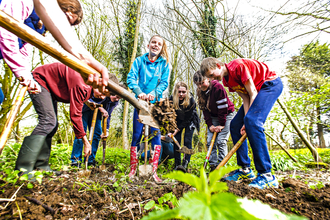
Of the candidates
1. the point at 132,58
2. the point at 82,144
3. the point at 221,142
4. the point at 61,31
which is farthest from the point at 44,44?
the point at 132,58

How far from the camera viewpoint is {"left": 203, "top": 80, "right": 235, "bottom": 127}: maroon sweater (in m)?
3.49

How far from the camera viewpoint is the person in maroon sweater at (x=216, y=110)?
3506 millimetres

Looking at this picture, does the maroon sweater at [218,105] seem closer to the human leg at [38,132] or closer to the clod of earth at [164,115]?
the clod of earth at [164,115]

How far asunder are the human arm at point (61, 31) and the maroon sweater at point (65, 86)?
994 millimetres

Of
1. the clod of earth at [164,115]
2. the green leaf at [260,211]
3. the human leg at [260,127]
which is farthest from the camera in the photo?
the clod of earth at [164,115]

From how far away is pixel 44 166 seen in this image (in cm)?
236

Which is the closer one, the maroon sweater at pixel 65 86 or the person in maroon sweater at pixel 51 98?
the person in maroon sweater at pixel 51 98

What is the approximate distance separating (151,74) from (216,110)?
5.12 ft

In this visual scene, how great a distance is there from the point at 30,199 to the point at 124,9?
10190mm

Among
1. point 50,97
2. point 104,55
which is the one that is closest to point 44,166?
point 50,97

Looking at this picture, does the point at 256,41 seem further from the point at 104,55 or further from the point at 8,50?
the point at 8,50

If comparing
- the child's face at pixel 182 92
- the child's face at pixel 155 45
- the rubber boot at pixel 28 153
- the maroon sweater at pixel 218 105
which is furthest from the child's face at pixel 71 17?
the maroon sweater at pixel 218 105

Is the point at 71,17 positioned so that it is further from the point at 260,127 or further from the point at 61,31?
the point at 260,127

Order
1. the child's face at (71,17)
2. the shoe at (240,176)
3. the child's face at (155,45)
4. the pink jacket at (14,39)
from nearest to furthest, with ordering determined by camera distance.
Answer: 1. the pink jacket at (14,39)
2. the child's face at (71,17)
3. the shoe at (240,176)
4. the child's face at (155,45)
